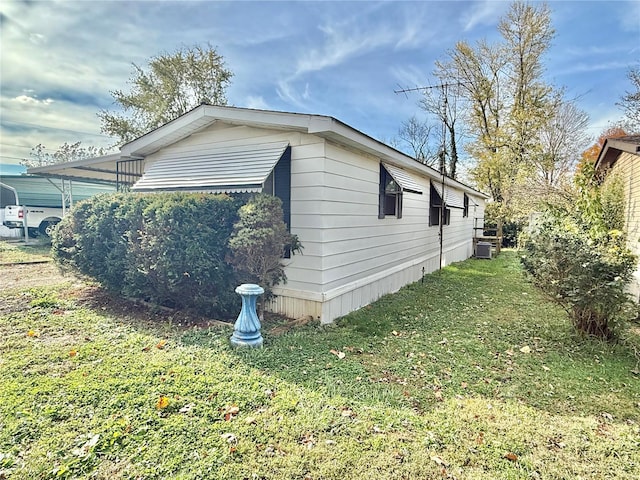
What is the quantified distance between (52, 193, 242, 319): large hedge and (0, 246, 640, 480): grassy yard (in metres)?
0.50

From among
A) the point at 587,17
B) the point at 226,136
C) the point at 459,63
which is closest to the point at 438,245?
the point at 587,17

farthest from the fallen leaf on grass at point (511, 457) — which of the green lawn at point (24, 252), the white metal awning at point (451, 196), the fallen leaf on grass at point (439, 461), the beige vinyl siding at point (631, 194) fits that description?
the green lawn at point (24, 252)

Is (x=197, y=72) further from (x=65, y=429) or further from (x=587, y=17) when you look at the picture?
(x=65, y=429)

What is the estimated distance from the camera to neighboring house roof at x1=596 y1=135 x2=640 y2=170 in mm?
6248

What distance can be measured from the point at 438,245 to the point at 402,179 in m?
5.00

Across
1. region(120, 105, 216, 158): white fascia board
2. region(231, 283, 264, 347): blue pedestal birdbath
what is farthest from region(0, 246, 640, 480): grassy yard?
region(120, 105, 216, 158): white fascia board

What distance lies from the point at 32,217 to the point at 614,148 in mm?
19913

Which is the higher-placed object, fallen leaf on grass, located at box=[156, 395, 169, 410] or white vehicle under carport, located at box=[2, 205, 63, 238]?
white vehicle under carport, located at box=[2, 205, 63, 238]

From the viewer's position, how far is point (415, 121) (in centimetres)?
2681

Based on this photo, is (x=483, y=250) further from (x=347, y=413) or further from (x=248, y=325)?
(x=347, y=413)

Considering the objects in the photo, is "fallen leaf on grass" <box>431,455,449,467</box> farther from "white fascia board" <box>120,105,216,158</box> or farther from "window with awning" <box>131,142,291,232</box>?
"white fascia board" <box>120,105,216,158</box>

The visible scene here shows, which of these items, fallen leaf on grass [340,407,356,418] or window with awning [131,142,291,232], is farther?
window with awning [131,142,291,232]

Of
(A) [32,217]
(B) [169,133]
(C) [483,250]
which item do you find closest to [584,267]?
(B) [169,133]

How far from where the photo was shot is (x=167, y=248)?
15.6 ft
